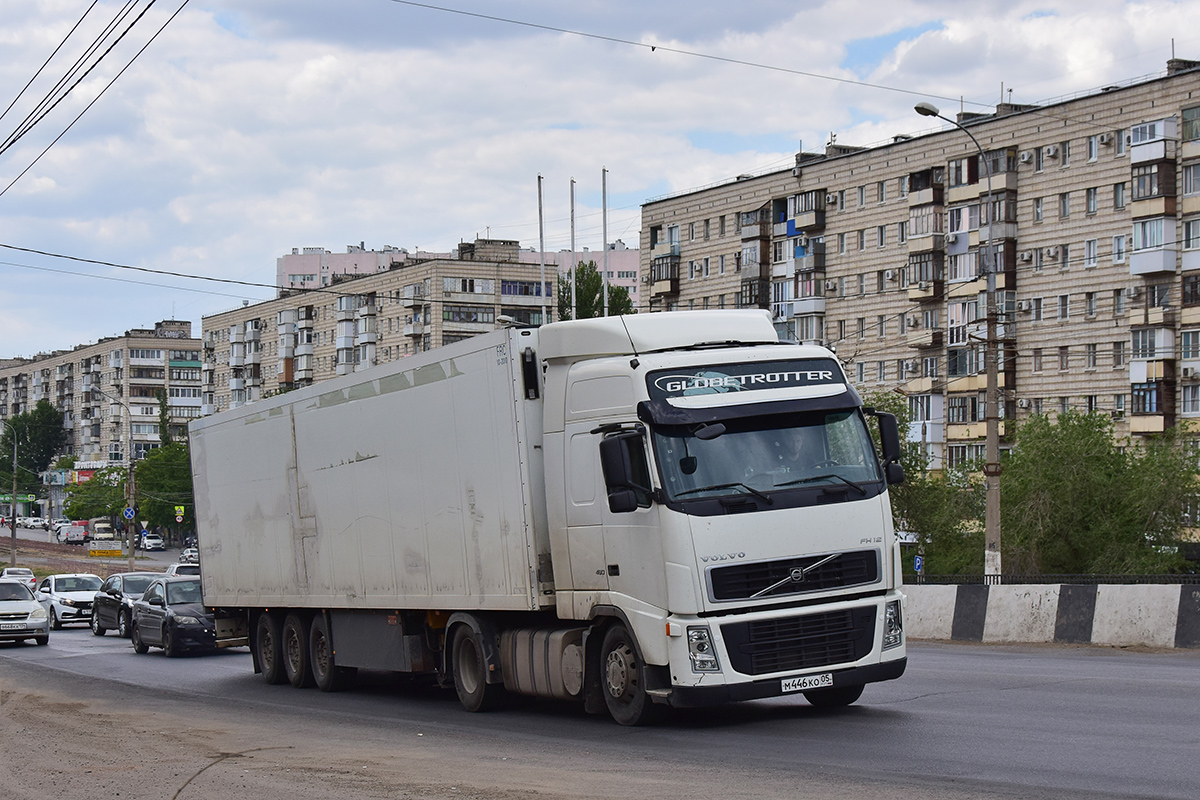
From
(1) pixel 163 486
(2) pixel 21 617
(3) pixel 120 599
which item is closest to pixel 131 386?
(1) pixel 163 486

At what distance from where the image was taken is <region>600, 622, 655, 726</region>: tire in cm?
1241

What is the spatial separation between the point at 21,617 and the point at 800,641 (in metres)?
25.6

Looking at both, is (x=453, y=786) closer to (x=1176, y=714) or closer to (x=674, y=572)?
(x=674, y=572)

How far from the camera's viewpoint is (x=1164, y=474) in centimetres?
4988

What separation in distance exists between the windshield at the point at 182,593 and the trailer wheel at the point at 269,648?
8478mm

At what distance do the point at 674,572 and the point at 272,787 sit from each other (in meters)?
3.43

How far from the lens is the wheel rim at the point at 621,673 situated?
12539 millimetres

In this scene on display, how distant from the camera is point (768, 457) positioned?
12.2 metres

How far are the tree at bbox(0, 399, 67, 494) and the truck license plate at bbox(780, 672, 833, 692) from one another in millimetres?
175224

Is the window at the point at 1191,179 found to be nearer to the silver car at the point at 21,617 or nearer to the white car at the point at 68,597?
the white car at the point at 68,597


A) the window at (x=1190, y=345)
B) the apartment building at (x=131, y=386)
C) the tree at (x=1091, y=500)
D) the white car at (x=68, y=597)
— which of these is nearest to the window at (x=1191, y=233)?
the window at (x=1190, y=345)

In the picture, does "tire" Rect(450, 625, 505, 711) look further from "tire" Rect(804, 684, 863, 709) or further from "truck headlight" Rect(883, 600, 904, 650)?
"truck headlight" Rect(883, 600, 904, 650)

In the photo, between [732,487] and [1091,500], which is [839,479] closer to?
[732,487]

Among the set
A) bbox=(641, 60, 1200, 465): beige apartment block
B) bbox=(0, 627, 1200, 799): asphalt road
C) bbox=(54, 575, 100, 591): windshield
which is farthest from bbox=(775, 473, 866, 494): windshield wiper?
bbox=(641, 60, 1200, 465): beige apartment block
